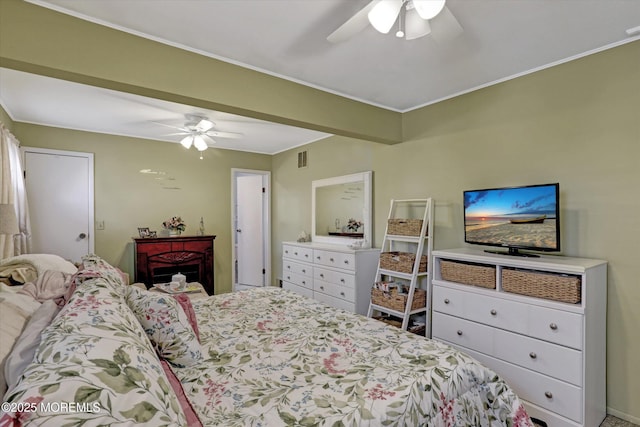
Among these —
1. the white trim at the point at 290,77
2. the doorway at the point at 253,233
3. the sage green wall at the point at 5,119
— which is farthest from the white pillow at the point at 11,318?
the doorway at the point at 253,233

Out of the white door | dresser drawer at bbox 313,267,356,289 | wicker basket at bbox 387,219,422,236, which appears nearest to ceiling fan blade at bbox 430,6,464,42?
wicker basket at bbox 387,219,422,236

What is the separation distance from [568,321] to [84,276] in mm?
2656

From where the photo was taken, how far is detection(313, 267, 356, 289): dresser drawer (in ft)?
11.8

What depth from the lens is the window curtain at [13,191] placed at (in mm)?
2881

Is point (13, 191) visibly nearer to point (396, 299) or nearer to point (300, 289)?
point (300, 289)

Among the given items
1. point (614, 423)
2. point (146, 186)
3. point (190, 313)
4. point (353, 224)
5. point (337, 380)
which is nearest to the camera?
point (337, 380)

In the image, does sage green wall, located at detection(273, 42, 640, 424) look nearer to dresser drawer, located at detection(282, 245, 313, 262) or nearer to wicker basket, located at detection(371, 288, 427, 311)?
wicker basket, located at detection(371, 288, 427, 311)

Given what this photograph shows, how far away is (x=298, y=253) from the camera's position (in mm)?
4402

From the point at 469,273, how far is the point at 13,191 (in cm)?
424

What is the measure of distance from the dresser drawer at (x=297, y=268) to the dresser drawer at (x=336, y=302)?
0.29 metres

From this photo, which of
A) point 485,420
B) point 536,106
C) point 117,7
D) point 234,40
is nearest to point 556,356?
point 485,420

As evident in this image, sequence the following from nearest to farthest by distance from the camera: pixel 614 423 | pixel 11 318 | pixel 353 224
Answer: pixel 11 318 → pixel 614 423 → pixel 353 224

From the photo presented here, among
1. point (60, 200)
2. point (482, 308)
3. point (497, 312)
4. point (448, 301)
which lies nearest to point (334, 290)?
point (448, 301)

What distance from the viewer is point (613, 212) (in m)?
2.15
